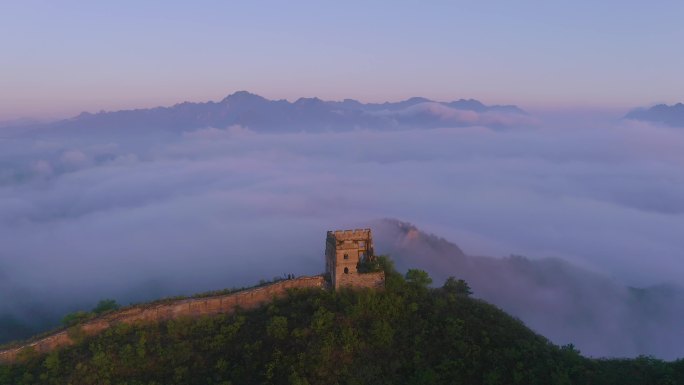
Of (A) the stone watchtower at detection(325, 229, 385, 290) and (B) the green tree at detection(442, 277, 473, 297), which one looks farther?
(B) the green tree at detection(442, 277, 473, 297)

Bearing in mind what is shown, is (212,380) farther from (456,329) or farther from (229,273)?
(229,273)

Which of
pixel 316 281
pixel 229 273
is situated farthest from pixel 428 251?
pixel 316 281

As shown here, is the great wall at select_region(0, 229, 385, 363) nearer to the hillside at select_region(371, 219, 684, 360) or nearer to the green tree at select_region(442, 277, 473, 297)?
the green tree at select_region(442, 277, 473, 297)

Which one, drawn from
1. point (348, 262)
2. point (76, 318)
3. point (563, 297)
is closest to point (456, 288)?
point (348, 262)

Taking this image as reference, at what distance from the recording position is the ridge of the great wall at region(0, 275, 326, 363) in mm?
29078

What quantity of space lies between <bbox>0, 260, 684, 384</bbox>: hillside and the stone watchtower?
0.87m

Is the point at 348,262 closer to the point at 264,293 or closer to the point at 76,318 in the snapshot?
the point at 264,293

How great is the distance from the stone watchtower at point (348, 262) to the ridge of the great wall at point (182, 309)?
163cm

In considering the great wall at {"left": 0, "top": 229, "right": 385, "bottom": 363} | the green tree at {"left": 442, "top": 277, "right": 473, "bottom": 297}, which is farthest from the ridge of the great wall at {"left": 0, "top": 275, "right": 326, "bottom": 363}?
the green tree at {"left": 442, "top": 277, "right": 473, "bottom": 297}

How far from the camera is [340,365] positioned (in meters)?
26.0

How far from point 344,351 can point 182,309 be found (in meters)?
10.5

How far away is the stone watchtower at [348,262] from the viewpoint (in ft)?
101

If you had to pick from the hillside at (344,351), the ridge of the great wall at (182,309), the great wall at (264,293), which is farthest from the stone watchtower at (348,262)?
the ridge of the great wall at (182,309)

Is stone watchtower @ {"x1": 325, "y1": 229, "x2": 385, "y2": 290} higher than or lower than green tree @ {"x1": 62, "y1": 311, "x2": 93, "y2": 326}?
higher
